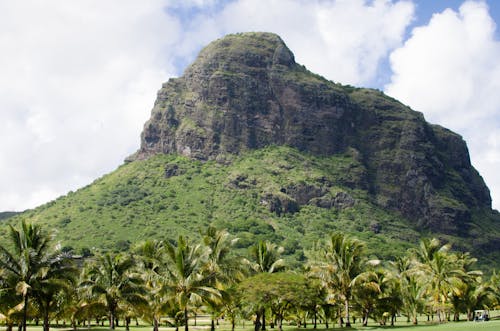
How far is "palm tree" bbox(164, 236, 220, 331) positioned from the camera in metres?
47.4

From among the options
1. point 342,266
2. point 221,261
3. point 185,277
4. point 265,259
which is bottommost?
point 185,277

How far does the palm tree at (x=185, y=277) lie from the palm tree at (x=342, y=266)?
60.6ft

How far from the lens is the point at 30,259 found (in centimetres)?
4069

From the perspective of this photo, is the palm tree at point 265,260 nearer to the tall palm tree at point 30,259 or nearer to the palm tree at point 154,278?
the palm tree at point 154,278

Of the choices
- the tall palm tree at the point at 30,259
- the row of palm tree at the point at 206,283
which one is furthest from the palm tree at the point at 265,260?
the tall palm tree at the point at 30,259

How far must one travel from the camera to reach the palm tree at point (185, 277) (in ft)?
155

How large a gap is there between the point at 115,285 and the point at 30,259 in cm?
1235

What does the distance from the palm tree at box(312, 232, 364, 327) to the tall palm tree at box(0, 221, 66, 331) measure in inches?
1223

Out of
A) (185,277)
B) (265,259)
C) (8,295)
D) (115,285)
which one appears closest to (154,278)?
(185,277)

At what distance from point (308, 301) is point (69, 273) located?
26.2m

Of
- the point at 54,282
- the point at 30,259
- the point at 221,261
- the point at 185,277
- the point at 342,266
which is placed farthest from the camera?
the point at 342,266

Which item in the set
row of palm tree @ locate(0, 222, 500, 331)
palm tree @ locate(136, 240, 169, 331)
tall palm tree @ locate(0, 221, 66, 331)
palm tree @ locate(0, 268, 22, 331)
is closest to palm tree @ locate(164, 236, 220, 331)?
row of palm tree @ locate(0, 222, 500, 331)

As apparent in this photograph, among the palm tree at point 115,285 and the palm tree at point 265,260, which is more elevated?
the palm tree at point 265,260

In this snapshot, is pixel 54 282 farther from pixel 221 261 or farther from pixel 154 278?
pixel 221 261
